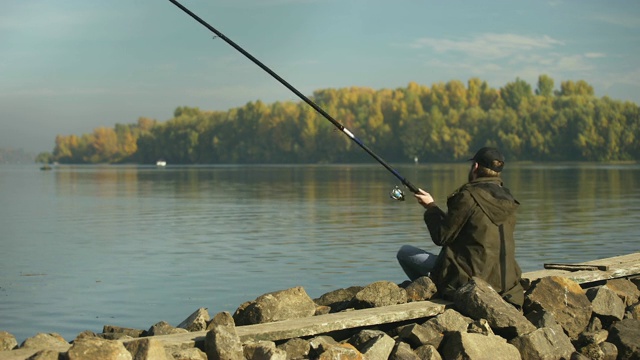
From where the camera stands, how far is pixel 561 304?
8.48 metres

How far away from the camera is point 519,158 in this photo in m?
132

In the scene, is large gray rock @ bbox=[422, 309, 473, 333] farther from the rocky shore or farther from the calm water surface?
the calm water surface

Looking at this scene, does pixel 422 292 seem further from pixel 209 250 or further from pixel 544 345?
pixel 209 250

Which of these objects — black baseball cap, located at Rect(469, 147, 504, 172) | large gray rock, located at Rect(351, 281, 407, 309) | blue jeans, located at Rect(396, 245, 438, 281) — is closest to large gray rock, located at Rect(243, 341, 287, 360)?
large gray rock, located at Rect(351, 281, 407, 309)

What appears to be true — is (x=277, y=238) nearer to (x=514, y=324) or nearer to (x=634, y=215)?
(x=634, y=215)

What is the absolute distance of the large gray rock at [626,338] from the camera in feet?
26.4

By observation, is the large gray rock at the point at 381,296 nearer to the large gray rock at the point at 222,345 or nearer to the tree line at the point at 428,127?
the large gray rock at the point at 222,345

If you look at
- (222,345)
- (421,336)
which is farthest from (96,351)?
(421,336)

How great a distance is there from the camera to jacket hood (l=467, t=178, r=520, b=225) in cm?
795

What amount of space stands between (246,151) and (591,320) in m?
172

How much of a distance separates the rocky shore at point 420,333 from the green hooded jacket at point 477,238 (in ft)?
0.74

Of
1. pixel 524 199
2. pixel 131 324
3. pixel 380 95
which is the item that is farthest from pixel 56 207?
pixel 380 95

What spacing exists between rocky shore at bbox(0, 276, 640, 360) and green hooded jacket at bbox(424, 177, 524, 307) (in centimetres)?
22

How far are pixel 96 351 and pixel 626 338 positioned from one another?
170 inches
